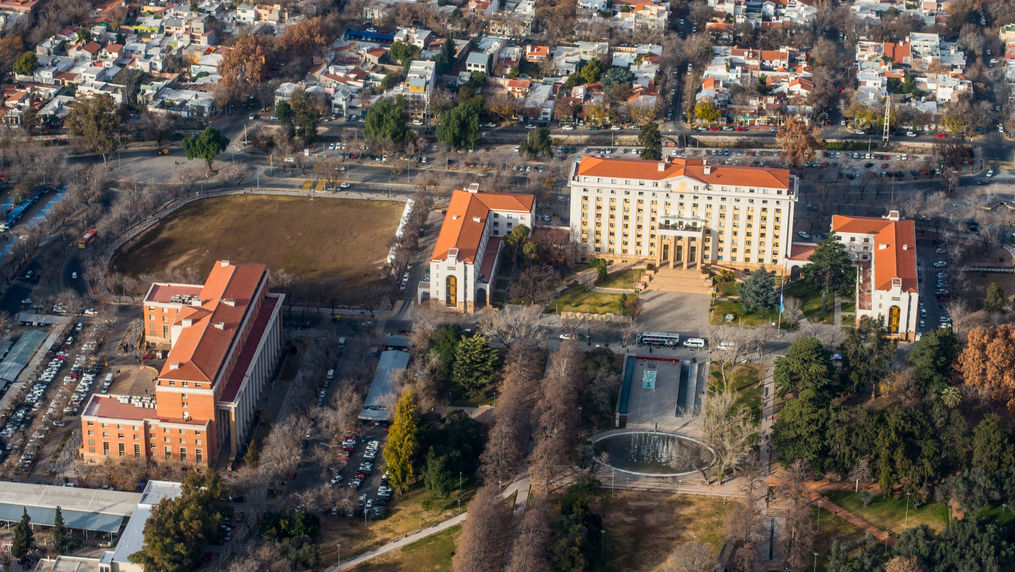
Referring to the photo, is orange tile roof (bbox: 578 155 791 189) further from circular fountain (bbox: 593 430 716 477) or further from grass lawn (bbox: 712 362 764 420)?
circular fountain (bbox: 593 430 716 477)

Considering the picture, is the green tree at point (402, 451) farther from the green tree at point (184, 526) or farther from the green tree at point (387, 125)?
the green tree at point (387, 125)

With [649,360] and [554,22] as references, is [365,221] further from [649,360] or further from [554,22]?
[554,22]

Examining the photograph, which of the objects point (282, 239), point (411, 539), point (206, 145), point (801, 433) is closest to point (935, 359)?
point (801, 433)

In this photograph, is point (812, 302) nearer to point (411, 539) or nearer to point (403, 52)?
point (411, 539)

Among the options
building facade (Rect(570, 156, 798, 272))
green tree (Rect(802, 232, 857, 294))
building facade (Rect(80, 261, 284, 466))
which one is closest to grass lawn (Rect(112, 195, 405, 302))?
building facade (Rect(80, 261, 284, 466))

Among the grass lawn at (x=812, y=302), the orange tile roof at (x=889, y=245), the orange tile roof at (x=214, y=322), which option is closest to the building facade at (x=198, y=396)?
the orange tile roof at (x=214, y=322)
